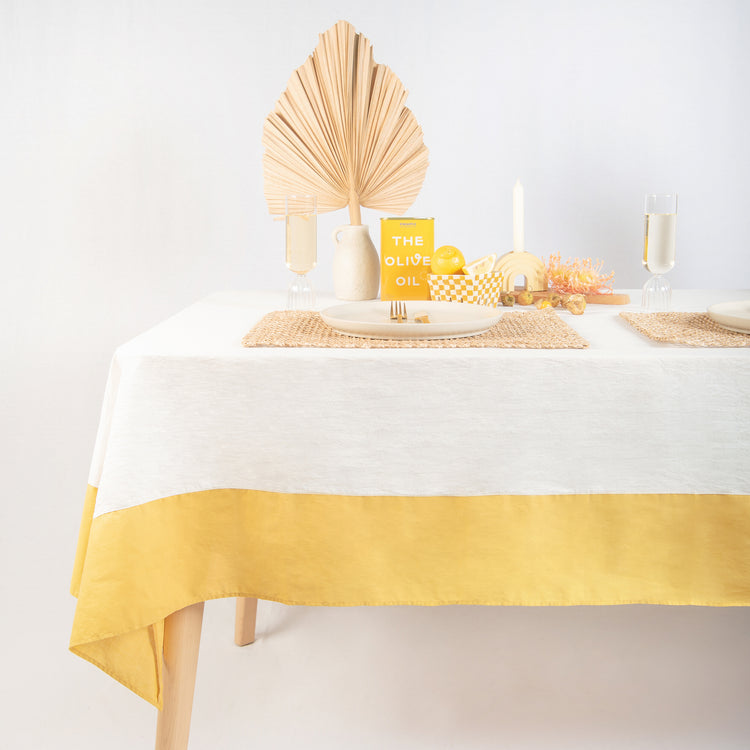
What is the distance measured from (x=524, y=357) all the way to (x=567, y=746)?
2.20ft

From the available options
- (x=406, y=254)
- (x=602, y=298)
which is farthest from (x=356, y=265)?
(x=602, y=298)

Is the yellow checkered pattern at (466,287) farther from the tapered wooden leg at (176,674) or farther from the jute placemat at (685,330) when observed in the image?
the tapered wooden leg at (176,674)

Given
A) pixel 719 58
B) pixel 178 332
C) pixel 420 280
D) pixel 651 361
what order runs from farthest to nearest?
pixel 719 58 → pixel 420 280 → pixel 178 332 → pixel 651 361

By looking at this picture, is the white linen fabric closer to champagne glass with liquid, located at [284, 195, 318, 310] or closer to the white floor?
champagne glass with liquid, located at [284, 195, 318, 310]

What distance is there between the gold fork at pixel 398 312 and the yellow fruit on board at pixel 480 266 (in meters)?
0.18

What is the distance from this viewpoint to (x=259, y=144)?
9.48 ft

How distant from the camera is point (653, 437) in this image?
1.08 meters

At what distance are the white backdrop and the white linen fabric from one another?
1.73m

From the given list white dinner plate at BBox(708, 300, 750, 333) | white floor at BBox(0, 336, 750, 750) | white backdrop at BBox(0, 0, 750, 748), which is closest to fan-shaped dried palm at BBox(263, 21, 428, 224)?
white dinner plate at BBox(708, 300, 750, 333)

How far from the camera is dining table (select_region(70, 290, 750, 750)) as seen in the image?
1077 millimetres

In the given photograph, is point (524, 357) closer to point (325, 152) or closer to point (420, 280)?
point (420, 280)

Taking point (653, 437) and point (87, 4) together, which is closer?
point (653, 437)

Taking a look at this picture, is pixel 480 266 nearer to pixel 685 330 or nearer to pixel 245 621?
pixel 685 330

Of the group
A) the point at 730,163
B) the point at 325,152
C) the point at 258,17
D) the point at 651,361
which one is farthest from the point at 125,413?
the point at 730,163
